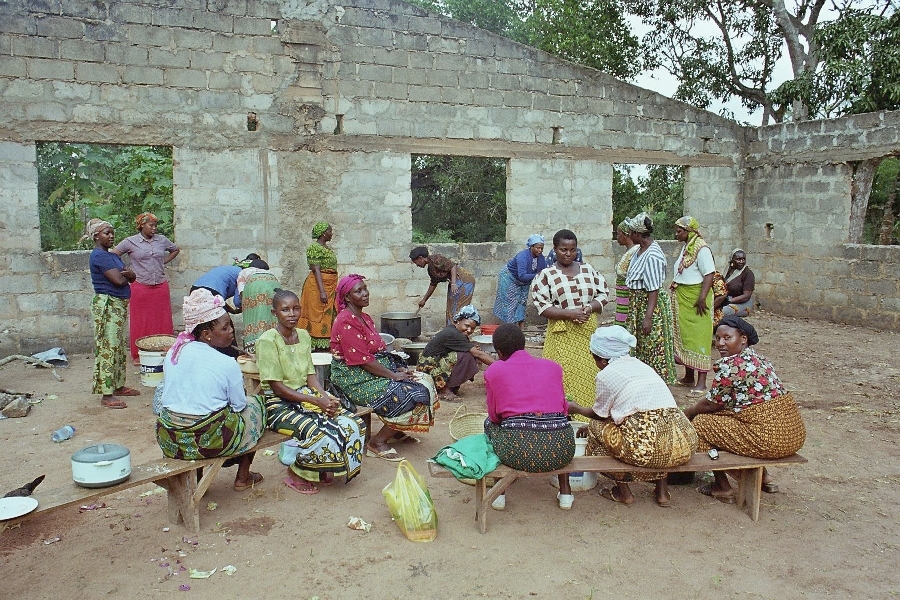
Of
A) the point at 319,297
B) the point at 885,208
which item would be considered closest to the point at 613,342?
the point at 319,297

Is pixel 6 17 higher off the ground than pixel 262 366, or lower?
higher

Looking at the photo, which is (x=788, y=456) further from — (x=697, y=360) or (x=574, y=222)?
(x=574, y=222)

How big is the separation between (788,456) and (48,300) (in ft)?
25.8

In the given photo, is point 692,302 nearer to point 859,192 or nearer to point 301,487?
point 301,487

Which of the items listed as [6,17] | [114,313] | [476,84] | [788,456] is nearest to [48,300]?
[114,313]

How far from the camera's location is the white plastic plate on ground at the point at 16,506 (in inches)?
125

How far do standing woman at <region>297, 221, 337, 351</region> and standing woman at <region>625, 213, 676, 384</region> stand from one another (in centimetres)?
325

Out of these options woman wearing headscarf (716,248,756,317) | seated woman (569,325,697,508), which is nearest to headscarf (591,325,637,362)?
seated woman (569,325,697,508)

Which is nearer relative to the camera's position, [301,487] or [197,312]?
[197,312]

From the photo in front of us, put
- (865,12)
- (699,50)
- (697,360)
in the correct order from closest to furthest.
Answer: (697,360), (865,12), (699,50)

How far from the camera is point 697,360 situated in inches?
278

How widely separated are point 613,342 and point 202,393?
93.8 inches

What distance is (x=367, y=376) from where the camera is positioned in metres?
5.10

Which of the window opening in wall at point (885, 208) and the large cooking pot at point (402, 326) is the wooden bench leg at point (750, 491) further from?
the window opening in wall at point (885, 208)
